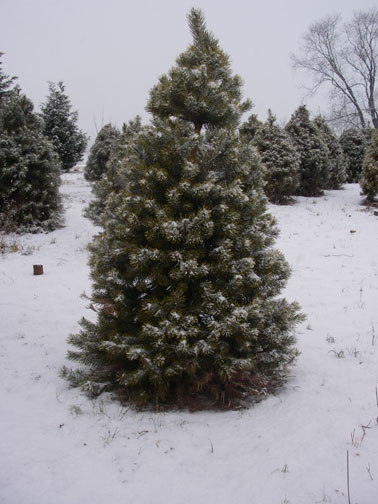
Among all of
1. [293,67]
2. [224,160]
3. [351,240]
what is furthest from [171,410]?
[293,67]

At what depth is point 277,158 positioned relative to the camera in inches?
529

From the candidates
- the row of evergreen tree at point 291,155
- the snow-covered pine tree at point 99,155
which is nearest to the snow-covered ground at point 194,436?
the row of evergreen tree at point 291,155

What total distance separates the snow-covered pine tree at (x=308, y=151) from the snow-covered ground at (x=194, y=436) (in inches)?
429

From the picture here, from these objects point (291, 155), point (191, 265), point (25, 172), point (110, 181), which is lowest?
point (191, 265)

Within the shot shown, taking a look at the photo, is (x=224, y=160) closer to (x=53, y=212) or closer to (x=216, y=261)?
(x=216, y=261)

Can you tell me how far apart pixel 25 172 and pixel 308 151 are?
11.3 m

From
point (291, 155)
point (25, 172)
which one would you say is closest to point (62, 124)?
point (25, 172)

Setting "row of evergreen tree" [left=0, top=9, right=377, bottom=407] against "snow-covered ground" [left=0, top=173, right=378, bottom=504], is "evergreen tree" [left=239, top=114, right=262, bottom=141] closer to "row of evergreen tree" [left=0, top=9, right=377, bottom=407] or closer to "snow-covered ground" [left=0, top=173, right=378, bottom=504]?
"snow-covered ground" [left=0, top=173, right=378, bottom=504]

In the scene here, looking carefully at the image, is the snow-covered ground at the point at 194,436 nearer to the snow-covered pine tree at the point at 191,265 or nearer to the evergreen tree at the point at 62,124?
the snow-covered pine tree at the point at 191,265

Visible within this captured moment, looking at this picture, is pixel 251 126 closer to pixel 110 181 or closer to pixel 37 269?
pixel 110 181

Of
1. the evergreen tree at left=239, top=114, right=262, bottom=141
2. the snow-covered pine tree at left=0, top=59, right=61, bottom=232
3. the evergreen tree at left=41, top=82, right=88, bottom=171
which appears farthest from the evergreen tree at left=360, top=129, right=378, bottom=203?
the evergreen tree at left=41, top=82, right=88, bottom=171

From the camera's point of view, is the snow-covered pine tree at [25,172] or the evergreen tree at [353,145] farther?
the evergreen tree at [353,145]

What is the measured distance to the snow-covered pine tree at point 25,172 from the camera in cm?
1014

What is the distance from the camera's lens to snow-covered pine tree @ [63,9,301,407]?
3.15 meters
